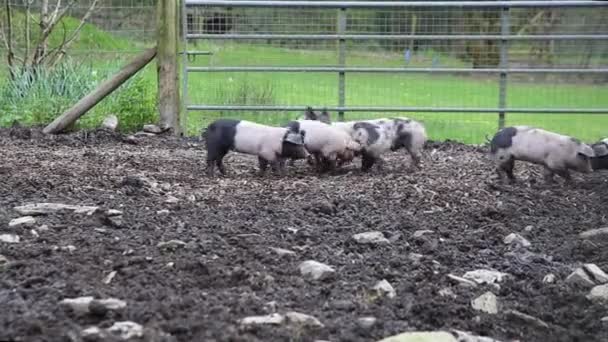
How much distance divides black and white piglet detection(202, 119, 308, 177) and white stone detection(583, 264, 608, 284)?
3.19m

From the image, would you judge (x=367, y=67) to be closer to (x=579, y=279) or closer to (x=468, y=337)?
(x=579, y=279)

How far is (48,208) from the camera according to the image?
5.60 metres

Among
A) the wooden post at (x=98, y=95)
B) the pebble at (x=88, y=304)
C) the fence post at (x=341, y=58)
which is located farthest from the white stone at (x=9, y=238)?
the fence post at (x=341, y=58)

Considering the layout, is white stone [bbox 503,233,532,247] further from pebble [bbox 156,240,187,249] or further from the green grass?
the green grass

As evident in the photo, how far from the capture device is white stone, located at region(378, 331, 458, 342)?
139 inches

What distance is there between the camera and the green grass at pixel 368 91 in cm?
1088

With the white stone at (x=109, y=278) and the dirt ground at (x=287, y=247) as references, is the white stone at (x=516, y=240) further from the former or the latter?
the white stone at (x=109, y=278)

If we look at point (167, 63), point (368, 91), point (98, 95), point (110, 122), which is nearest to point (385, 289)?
point (98, 95)

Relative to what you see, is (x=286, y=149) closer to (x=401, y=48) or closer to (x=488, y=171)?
(x=488, y=171)

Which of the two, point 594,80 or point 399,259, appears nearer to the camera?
point 399,259

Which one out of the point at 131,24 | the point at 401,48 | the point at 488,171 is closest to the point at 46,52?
the point at 131,24

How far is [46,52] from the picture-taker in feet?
39.2

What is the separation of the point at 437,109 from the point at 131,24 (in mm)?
4157

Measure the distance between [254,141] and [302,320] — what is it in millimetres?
3908
